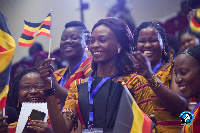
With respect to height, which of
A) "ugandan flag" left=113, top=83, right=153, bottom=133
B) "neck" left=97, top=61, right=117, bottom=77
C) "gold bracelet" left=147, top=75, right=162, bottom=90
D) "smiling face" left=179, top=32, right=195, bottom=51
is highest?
"smiling face" left=179, top=32, right=195, bottom=51

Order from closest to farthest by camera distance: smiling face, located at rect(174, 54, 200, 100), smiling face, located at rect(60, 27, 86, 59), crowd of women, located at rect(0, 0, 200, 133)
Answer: smiling face, located at rect(174, 54, 200, 100) → crowd of women, located at rect(0, 0, 200, 133) → smiling face, located at rect(60, 27, 86, 59)

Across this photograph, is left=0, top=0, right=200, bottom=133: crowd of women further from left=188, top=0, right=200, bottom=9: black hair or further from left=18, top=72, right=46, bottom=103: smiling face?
left=188, top=0, right=200, bottom=9: black hair

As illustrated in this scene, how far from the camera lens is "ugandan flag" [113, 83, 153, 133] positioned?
2.45 metres

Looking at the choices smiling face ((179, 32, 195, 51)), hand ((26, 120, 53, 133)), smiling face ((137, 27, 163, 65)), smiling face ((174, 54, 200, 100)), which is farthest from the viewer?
smiling face ((179, 32, 195, 51))

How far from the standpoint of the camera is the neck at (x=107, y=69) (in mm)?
3133

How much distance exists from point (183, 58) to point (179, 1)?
280 centimetres

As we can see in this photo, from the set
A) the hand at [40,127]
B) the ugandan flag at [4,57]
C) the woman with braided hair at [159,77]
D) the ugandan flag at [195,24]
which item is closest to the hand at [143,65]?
the woman with braided hair at [159,77]

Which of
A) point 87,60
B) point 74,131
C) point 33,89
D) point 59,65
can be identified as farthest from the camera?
point 59,65

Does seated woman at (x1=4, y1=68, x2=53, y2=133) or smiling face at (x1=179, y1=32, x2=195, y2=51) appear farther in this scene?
smiling face at (x1=179, y1=32, x2=195, y2=51)

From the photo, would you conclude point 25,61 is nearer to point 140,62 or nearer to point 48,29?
point 48,29

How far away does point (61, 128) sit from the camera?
2.93 m

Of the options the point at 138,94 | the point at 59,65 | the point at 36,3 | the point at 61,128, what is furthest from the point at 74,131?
the point at 36,3

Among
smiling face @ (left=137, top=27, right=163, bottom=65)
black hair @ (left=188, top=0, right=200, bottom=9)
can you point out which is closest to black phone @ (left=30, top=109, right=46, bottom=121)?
smiling face @ (left=137, top=27, right=163, bottom=65)

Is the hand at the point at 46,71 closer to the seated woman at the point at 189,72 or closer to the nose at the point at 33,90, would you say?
the nose at the point at 33,90
